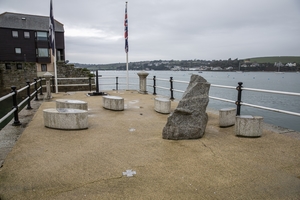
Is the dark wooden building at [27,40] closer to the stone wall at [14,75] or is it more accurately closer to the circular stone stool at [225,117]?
the stone wall at [14,75]

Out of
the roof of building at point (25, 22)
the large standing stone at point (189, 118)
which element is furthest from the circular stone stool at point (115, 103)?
the roof of building at point (25, 22)

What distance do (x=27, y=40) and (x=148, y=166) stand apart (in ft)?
138

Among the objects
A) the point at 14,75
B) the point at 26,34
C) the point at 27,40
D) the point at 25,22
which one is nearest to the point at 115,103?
the point at 14,75

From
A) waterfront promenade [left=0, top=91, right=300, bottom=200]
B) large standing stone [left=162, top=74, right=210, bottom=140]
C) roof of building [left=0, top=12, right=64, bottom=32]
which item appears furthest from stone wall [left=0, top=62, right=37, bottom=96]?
large standing stone [left=162, top=74, right=210, bottom=140]

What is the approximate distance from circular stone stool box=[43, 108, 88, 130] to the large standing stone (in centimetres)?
203

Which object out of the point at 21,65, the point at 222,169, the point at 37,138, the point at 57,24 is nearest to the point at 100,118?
the point at 37,138

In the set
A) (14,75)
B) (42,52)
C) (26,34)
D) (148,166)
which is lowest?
(148,166)

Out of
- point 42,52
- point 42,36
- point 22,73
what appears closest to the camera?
point 22,73

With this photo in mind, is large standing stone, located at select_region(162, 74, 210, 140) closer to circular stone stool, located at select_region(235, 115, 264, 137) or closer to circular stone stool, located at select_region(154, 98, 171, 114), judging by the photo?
circular stone stool, located at select_region(235, 115, 264, 137)

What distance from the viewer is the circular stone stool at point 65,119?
16.1ft

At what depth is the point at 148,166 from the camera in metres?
3.16

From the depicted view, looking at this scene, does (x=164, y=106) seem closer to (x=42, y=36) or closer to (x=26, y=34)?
(x=42, y=36)

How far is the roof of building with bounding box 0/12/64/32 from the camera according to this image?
119 feet

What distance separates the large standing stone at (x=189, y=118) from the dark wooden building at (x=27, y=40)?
38677 millimetres
